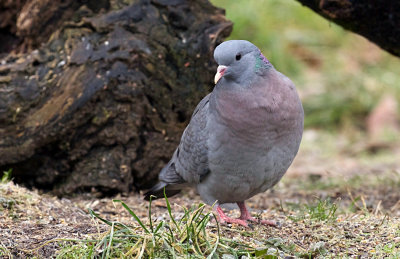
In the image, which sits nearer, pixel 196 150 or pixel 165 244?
pixel 165 244

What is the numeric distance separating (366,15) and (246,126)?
166cm

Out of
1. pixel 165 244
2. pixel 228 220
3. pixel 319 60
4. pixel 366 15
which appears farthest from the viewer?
pixel 319 60

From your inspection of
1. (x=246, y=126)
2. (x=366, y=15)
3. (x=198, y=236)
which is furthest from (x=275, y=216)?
(x=366, y=15)

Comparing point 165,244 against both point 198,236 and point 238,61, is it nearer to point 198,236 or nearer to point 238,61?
point 198,236

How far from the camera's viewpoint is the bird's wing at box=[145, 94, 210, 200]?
3.77 metres

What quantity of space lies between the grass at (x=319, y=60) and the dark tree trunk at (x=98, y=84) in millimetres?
4474

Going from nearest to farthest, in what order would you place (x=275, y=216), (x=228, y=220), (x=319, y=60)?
(x=228, y=220) → (x=275, y=216) → (x=319, y=60)

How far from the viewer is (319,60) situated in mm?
10469

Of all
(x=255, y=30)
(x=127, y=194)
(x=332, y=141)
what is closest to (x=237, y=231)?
(x=127, y=194)

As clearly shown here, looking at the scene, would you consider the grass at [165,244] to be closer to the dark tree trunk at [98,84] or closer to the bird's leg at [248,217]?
the bird's leg at [248,217]

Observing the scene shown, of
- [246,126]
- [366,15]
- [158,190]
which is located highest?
[366,15]

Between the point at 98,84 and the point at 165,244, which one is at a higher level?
the point at 165,244

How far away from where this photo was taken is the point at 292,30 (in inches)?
420

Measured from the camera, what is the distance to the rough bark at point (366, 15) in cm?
439
